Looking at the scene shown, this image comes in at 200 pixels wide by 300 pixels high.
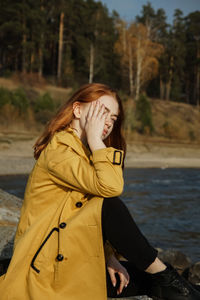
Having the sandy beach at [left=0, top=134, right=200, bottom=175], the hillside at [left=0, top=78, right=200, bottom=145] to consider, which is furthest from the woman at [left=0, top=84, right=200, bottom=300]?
the hillside at [left=0, top=78, right=200, bottom=145]

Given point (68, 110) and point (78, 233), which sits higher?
point (68, 110)

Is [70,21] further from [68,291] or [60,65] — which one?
[68,291]

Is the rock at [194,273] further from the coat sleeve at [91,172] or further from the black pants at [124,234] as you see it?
the coat sleeve at [91,172]

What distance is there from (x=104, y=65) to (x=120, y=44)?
2413mm

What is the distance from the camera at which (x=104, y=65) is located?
1433 inches

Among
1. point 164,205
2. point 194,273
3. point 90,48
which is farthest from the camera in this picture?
point 90,48

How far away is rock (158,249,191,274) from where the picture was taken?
470 centimetres

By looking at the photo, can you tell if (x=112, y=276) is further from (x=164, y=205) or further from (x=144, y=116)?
(x=144, y=116)

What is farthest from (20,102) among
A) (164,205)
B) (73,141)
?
(73,141)

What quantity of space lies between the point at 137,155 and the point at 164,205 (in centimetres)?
1262

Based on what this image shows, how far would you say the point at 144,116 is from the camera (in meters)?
27.0

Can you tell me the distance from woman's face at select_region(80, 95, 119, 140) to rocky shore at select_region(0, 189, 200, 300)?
101cm

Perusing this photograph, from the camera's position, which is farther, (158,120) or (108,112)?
(158,120)

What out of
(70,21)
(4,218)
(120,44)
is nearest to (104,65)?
(120,44)
